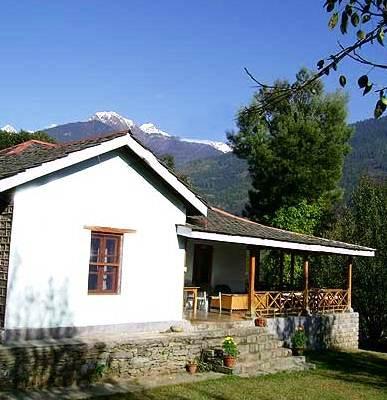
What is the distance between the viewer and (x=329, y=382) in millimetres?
12914

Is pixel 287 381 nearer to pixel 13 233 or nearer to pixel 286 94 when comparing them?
pixel 13 233

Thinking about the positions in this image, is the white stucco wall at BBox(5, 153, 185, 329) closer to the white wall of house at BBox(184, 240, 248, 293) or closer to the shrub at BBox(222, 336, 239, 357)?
the shrub at BBox(222, 336, 239, 357)

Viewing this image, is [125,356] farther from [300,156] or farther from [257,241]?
[300,156]

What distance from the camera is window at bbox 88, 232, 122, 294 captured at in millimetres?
12695

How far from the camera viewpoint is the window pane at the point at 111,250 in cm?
1299

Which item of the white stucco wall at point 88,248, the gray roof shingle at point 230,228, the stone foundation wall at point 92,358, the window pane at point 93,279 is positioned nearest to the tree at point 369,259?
the gray roof shingle at point 230,228

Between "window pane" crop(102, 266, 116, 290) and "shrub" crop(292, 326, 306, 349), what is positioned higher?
"window pane" crop(102, 266, 116, 290)

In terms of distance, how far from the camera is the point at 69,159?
11.7m

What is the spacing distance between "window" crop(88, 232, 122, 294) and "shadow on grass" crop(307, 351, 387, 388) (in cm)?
555

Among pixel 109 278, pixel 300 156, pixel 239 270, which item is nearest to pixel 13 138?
pixel 300 156

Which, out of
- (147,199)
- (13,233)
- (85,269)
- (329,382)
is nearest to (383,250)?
(329,382)

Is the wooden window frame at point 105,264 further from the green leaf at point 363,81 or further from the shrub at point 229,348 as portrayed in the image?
the green leaf at point 363,81

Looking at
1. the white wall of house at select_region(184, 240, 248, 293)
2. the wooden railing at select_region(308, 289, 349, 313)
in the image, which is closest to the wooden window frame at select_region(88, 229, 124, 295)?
the white wall of house at select_region(184, 240, 248, 293)

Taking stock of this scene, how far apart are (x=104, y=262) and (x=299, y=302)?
8.38 meters
